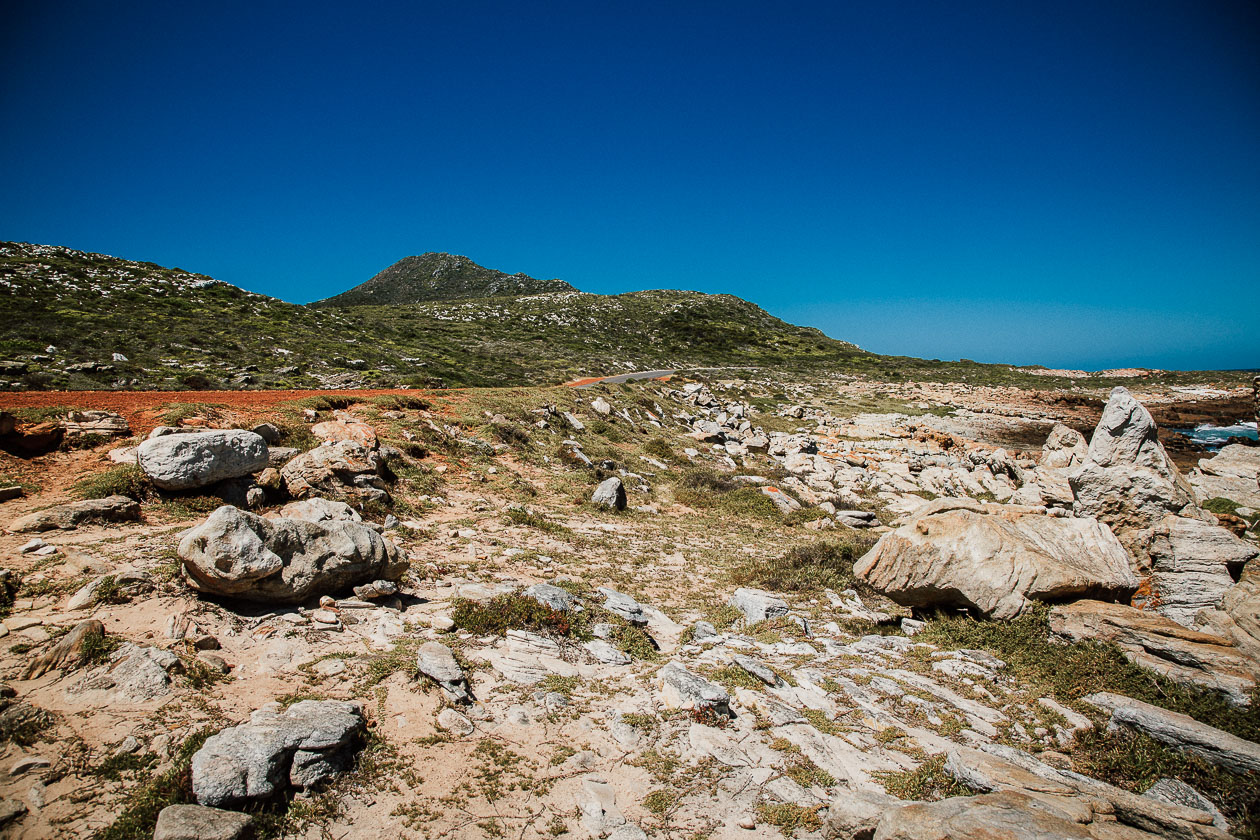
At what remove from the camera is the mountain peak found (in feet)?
381

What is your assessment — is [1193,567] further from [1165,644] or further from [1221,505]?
[1221,505]

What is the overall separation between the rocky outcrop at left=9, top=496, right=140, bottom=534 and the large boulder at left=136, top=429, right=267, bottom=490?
28.4 inches

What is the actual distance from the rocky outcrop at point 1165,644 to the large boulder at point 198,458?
15.6m

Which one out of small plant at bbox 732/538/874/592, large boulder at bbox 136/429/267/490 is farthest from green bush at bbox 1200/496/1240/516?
large boulder at bbox 136/429/267/490

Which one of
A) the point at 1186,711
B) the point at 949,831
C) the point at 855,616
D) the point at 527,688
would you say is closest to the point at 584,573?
the point at 527,688

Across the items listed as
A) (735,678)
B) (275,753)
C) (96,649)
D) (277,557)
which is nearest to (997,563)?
(735,678)

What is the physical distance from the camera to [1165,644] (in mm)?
6555

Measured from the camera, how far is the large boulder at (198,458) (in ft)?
32.0

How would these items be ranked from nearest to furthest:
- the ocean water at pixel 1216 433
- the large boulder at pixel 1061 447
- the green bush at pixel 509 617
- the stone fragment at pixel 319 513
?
the green bush at pixel 509 617 < the stone fragment at pixel 319 513 < the large boulder at pixel 1061 447 < the ocean water at pixel 1216 433

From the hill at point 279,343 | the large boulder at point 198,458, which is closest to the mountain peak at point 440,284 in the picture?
the hill at point 279,343

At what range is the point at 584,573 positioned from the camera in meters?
11.0

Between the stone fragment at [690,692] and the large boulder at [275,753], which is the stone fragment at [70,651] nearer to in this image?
the large boulder at [275,753]

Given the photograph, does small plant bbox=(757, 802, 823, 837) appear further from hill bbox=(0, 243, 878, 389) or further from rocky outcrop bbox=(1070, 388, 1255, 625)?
hill bbox=(0, 243, 878, 389)

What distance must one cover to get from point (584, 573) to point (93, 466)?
11.0 metres
